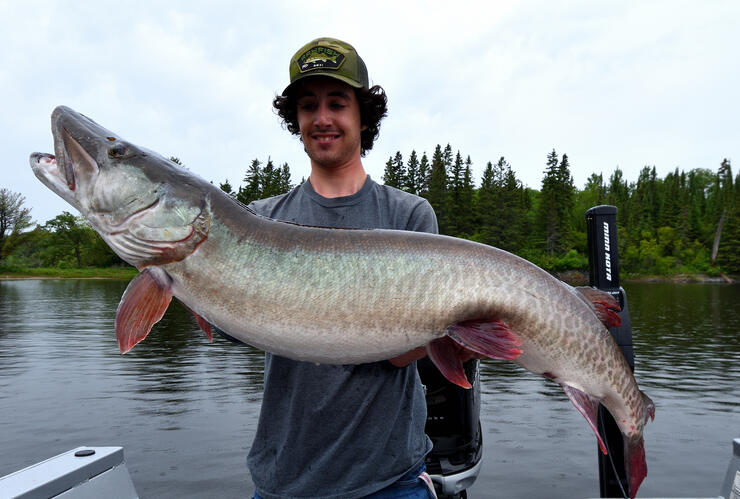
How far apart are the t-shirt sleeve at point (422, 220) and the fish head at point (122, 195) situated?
3.42ft

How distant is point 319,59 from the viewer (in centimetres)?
262

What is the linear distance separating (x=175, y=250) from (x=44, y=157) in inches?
28.2

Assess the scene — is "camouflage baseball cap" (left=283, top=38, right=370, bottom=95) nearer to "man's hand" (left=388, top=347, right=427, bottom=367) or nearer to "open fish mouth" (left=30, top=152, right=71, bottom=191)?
"open fish mouth" (left=30, top=152, right=71, bottom=191)

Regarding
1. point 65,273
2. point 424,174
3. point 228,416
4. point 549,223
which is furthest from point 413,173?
point 228,416

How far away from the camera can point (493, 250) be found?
7.52ft

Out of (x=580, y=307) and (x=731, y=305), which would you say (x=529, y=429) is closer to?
(x=580, y=307)

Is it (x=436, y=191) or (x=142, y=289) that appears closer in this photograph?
(x=142, y=289)

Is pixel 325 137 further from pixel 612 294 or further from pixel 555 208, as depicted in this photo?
pixel 555 208

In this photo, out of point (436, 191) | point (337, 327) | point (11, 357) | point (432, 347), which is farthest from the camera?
point (436, 191)

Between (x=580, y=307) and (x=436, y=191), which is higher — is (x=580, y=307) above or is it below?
below

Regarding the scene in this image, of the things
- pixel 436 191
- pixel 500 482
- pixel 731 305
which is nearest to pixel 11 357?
pixel 500 482

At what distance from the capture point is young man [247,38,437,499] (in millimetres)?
2322

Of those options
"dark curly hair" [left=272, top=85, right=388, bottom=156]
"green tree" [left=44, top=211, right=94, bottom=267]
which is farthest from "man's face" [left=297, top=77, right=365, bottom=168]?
"green tree" [left=44, top=211, right=94, bottom=267]

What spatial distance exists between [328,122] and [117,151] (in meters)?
1.01
